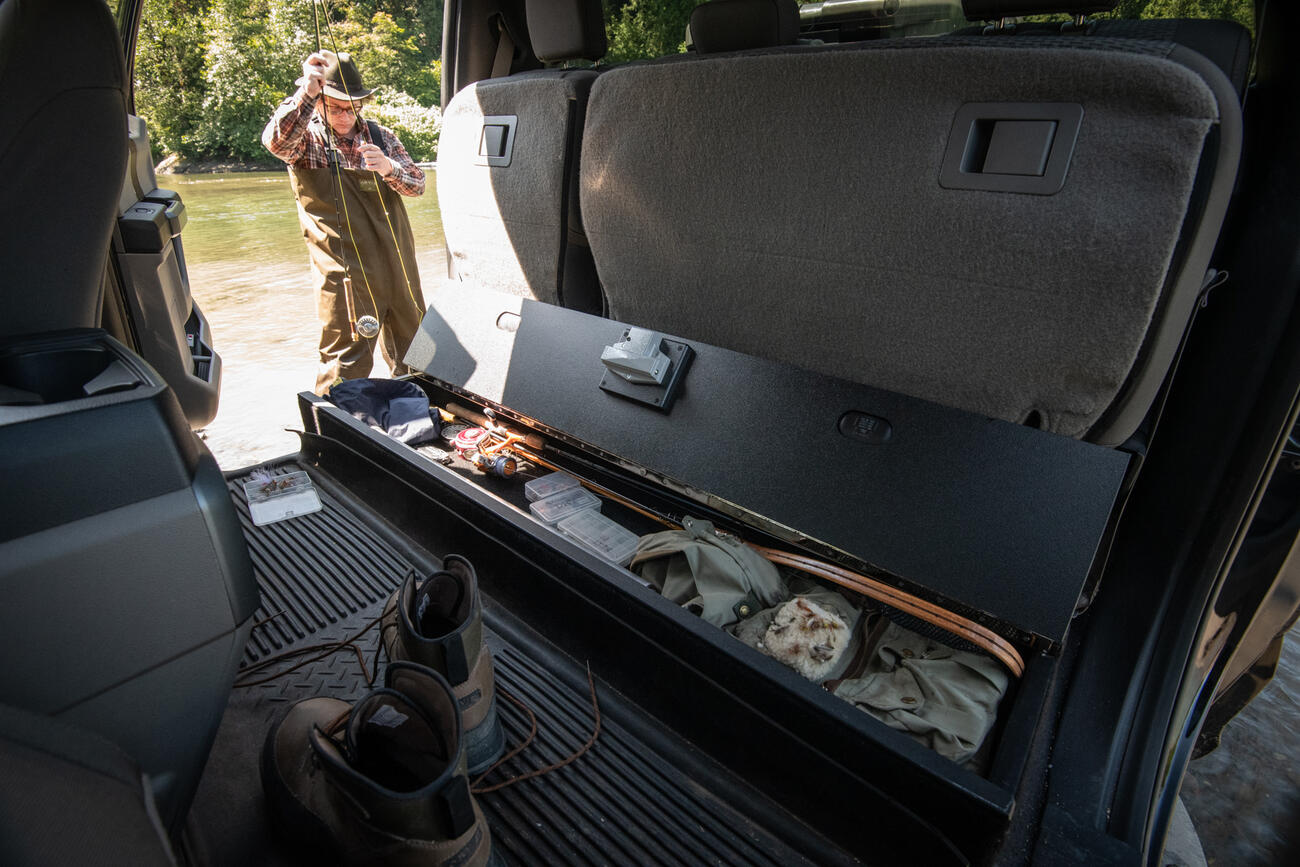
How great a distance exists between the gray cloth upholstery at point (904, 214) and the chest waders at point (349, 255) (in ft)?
5.79

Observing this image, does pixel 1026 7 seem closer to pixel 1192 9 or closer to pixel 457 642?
pixel 457 642

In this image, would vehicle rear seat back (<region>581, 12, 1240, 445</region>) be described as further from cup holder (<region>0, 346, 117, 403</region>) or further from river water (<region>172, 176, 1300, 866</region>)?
cup holder (<region>0, 346, 117, 403</region>)

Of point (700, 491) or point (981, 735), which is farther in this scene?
point (700, 491)

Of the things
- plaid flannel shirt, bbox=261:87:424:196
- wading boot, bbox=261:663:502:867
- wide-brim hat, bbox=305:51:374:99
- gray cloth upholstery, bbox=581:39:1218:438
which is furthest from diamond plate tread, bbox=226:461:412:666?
wide-brim hat, bbox=305:51:374:99

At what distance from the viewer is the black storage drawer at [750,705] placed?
0.77 meters

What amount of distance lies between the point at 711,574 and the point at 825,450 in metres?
0.31

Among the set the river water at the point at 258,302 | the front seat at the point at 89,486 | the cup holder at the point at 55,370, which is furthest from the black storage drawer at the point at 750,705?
the river water at the point at 258,302

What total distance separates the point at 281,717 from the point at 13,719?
20.9 inches

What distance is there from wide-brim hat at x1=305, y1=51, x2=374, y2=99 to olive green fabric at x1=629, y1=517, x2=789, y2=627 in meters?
2.51

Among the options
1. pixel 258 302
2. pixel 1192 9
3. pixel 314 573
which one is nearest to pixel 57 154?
pixel 314 573

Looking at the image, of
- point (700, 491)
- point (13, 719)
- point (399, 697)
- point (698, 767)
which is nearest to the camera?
point (13, 719)

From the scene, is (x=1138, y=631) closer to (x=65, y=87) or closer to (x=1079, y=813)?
(x=1079, y=813)

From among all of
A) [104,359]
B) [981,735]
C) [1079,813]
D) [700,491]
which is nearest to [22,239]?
[104,359]

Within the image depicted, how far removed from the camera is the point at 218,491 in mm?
863
